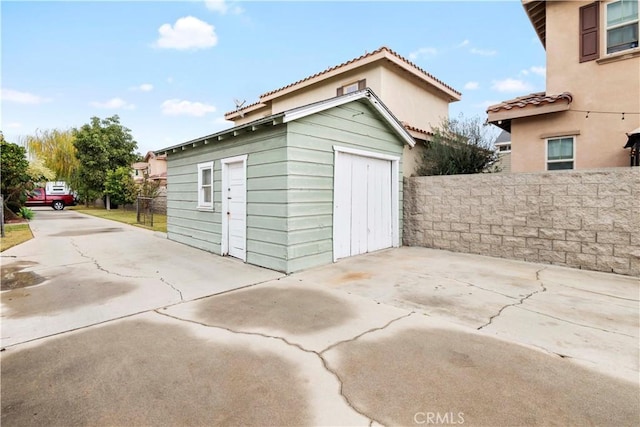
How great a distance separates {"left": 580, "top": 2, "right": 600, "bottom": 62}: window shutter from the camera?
7.55 metres

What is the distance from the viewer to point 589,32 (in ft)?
25.1

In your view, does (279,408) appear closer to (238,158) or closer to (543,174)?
(238,158)

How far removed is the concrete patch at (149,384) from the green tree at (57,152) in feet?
95.4

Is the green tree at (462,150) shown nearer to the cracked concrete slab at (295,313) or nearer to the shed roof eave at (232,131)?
the shed roof eave at (232,131)

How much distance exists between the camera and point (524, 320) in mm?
3553

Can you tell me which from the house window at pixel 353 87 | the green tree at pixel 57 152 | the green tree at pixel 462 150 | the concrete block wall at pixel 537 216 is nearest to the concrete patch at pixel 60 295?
the concrete block wall at pixel 537 216

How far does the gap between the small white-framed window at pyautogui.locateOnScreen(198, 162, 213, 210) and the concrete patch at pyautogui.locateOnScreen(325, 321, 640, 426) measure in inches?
247

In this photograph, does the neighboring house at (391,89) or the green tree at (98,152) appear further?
the green tree at (98,152)

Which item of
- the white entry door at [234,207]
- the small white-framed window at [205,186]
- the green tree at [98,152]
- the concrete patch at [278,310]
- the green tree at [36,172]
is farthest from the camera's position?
the green tree at [98,152]

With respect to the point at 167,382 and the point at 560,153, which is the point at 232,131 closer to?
the point at 167,382

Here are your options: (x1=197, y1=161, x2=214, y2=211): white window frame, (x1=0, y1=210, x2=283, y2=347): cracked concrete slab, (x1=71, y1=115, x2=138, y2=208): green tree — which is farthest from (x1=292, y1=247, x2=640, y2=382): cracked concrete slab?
(x1=71, y1=115, x2=138, y2=208): green tree

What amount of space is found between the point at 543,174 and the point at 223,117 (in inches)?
608

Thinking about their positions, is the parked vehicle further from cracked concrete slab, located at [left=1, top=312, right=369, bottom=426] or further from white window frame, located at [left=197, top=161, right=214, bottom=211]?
cracked concrete slab, located at [left=1, top=312, right=369, bottom=426]

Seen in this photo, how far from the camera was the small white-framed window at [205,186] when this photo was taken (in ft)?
26.1
